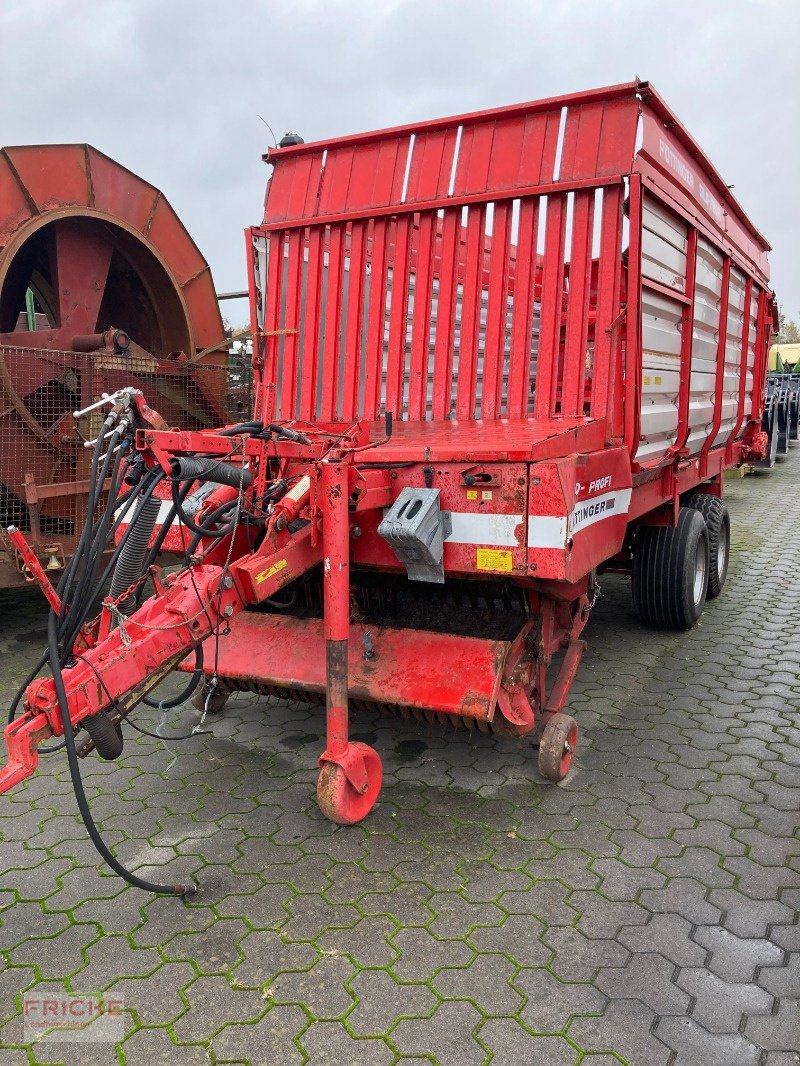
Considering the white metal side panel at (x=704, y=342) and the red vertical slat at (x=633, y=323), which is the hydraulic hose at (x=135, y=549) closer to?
the red vertical slat at (x=633, y=323)

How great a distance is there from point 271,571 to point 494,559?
0.82 meters

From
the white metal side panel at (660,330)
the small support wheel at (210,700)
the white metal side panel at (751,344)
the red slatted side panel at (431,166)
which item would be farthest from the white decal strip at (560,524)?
the white metal side panel at (751,344)

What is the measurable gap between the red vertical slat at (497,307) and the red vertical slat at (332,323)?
86 cm

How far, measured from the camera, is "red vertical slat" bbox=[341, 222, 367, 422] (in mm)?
4266

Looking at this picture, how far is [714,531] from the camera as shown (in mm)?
6117

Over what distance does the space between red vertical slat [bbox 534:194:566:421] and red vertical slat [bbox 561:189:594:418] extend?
0.19ft

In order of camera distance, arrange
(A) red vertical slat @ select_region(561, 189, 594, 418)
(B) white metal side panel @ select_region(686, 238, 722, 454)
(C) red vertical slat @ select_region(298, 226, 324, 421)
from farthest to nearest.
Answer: (B) white metal side panel @ select_region(686, 238, 722, 454) → (C) red vertical slat @ select_region(298, 226, 324, 421) → (A) red vertical slat @ select_region(561, 189, 594, 418)

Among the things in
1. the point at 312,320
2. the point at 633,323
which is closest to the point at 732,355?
the point at 633,323

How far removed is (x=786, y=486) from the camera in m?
14.0

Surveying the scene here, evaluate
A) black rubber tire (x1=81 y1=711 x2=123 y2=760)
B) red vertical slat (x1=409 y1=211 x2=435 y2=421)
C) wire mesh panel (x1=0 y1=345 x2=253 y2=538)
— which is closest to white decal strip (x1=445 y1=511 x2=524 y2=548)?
red vertical slat (x1=409 y1=211 x2=435 y2=421)

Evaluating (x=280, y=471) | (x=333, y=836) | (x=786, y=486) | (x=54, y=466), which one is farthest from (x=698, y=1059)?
(x=786, y=486)

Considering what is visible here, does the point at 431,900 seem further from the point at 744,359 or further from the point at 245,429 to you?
the point at 744,359

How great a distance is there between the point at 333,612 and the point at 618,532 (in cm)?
153

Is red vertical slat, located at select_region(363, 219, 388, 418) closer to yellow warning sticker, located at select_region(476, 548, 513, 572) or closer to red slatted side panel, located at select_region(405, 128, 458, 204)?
red slatted side panel, located at select_region(405, 128, 458, 204)
